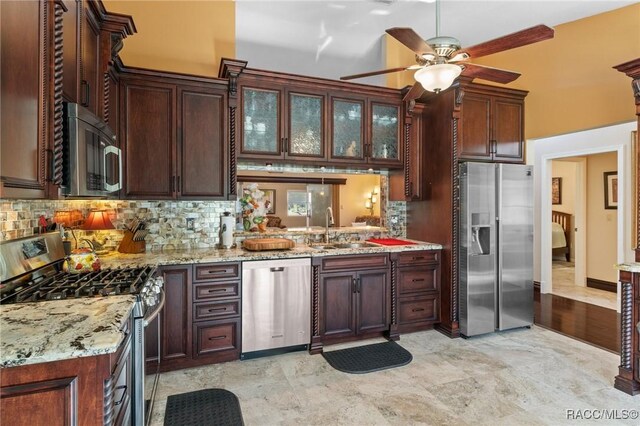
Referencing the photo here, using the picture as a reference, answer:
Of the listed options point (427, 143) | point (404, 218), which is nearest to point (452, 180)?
point (427, 143)

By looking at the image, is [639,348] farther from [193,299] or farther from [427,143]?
[193,299]

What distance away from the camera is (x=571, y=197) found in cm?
777

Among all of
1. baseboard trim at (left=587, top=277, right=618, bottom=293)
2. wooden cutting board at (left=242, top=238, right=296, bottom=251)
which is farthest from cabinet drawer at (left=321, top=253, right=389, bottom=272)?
baseboard trim at (left=587, top=277, right=618, bottom=293)

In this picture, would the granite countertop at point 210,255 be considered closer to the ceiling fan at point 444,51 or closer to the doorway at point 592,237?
the ceiling fan at point 444,51

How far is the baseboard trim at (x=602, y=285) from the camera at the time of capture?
5344 mm

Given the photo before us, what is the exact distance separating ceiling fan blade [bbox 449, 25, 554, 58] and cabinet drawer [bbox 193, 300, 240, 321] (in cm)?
256

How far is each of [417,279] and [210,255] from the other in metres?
2.12

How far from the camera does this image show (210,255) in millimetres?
2943

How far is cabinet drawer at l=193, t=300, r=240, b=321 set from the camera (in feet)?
9.34

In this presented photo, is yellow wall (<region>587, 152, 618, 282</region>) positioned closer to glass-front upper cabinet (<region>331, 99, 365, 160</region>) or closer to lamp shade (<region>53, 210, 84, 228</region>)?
glass-front upper cabinet (<region>331, 99, 365, 160</region>)

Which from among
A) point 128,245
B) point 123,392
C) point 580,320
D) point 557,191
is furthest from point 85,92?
point 557,191

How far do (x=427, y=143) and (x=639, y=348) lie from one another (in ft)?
8.27

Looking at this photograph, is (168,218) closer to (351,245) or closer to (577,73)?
(351,245)

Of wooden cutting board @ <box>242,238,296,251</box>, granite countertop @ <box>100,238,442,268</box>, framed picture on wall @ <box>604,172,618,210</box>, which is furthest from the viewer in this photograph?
framed picture on wall @ <box>604,172,618,210</box>
